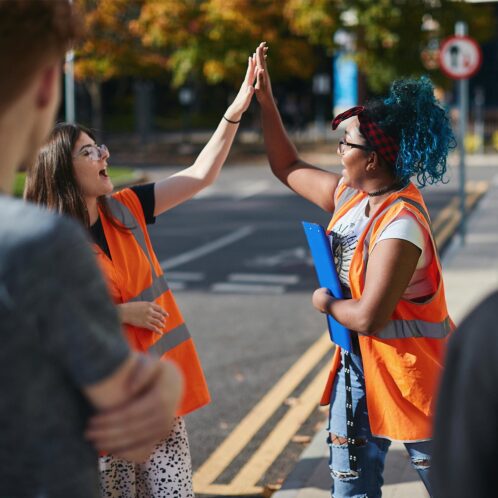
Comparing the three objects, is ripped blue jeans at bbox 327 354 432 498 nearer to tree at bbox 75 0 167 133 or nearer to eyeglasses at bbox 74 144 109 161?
eyeglasses at bbox 74 144 109 161

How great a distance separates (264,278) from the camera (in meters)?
11.0

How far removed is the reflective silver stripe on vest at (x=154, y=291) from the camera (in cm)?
352

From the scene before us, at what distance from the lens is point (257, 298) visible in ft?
32.8

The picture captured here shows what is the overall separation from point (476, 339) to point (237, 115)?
246cm

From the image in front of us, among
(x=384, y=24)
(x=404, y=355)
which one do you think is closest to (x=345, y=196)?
(x=404, y=355)

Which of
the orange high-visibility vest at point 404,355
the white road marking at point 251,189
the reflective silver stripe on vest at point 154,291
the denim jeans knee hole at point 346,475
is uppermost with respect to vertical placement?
the reflective silver stripe on vest at point 154,291

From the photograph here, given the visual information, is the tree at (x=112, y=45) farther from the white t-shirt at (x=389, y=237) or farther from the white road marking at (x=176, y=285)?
the white t-shirt at (x=389, y=237)

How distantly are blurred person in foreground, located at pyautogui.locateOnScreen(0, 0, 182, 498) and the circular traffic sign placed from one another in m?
12.4

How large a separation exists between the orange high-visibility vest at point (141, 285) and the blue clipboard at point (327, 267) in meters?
0.51

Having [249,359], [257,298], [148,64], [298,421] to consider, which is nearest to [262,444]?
[298,421]

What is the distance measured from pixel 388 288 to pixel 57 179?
3.79 feet

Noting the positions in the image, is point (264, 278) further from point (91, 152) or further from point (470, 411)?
point (470, 411)

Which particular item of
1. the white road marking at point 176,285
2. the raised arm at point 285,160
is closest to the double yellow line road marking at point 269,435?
the raised arm at point 285,160

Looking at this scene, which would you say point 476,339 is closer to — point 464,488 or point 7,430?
point 464,488
